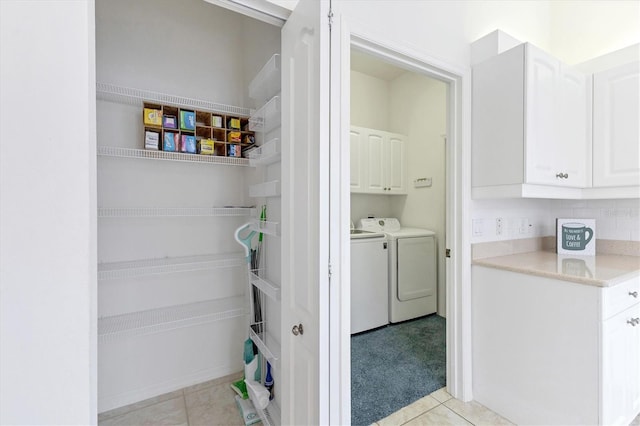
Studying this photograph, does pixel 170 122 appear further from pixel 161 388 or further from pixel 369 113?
pixel 369 113

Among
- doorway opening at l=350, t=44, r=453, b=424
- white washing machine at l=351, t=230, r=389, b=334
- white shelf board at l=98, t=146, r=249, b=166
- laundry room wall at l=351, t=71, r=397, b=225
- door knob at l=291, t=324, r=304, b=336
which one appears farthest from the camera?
laundry room wall at l=351, t=71, r=397, b=225

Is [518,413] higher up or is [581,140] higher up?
[581,140]

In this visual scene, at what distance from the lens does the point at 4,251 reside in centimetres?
42

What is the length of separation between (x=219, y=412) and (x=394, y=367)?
128 cm

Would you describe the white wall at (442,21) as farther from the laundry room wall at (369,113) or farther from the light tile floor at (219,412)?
the light tile floor at (219,412)

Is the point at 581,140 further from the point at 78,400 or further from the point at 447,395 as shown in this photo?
the point at 78,400

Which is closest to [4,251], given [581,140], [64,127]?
[64,127]

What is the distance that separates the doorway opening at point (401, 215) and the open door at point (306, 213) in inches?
40.9

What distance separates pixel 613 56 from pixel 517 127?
1034mm

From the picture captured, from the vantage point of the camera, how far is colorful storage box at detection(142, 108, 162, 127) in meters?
1.76

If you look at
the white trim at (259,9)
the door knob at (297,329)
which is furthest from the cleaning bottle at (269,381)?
the white trim at (259,9)

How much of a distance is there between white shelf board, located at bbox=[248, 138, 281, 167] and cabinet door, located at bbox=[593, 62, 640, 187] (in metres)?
2.14

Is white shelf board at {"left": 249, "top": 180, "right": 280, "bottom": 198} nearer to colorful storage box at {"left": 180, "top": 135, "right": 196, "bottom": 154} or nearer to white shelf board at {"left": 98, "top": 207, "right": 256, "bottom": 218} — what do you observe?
Result: white shelf board at {"left": 98, "top": 207, "right": 256, "bottom": 218}

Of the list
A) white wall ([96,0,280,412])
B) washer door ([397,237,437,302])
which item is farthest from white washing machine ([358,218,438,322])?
white wall ([96,0,280,412])
